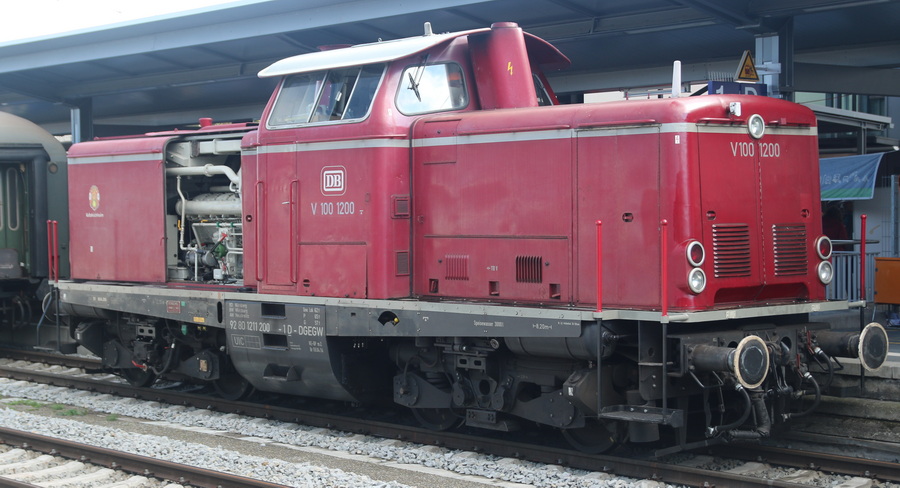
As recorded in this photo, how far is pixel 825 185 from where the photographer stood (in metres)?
14.5

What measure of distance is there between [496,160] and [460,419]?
8.98ft

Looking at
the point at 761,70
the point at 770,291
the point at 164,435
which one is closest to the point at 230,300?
the point at 164,435

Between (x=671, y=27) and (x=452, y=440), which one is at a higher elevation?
(x=671, y=27)

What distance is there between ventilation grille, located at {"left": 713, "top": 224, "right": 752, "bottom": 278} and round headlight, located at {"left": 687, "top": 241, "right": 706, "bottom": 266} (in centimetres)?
21

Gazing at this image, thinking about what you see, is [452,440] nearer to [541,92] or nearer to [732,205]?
[732,205]

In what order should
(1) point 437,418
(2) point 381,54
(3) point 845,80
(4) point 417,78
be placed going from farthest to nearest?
(3) point 845,80 → (1) point 437,418 → (4) point 417,78 → (2) point 381,54

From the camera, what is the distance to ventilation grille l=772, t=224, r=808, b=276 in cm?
794

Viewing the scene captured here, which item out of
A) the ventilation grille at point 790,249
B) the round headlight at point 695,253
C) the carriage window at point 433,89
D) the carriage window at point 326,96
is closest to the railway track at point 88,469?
the carriage window at point 326,96

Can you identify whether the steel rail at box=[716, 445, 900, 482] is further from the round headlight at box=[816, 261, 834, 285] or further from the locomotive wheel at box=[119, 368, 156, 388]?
the locomotive wheel at box=[119, 368, 156, 388]

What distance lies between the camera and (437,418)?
30.7ft

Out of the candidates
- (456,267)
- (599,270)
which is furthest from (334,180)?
(599,270)

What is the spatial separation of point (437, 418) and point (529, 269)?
213 centimetres

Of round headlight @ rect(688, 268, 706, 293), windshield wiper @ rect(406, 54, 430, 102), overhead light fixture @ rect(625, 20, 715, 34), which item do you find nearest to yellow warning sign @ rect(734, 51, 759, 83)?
overhead light fixture @ rect(625, 20, 715, 34)

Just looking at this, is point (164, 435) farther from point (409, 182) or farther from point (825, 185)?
point (825, 185)
